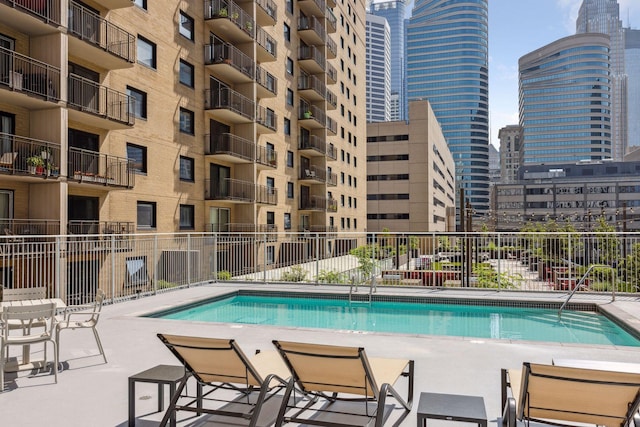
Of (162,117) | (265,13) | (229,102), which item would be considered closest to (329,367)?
(162,117)

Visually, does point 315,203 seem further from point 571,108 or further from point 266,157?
point 571,108

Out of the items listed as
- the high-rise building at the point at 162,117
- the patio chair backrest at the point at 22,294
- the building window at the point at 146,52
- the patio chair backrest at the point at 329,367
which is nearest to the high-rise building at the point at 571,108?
the high-rise building at the point at 162,117

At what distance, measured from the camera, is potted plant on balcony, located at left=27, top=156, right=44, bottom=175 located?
15867mm

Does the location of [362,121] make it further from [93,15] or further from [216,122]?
[93,15]

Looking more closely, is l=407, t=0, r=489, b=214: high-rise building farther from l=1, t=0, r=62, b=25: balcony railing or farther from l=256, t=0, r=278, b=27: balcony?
l=1, t=0, r=62, b=25: balcony railing

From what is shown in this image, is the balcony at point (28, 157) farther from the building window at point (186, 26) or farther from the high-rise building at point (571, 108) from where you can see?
the high-rise building at point (571, 108)

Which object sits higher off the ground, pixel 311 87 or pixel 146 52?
pixel 311 87

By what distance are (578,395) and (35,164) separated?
16677 mm

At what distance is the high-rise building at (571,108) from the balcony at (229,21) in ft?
514

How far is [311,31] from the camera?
1582 inches

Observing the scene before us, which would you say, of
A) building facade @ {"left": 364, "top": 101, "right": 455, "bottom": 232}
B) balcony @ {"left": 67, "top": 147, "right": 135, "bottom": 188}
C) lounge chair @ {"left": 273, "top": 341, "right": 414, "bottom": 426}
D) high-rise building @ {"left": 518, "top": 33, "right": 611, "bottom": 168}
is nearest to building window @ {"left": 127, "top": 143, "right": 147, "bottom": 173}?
balcony @ {"left": 67, "top": 147, "right": 135, "bottom": 188}

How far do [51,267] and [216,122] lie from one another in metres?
17.1

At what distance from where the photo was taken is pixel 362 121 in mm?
60469

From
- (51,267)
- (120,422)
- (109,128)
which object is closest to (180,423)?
(120,422)
